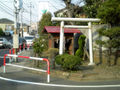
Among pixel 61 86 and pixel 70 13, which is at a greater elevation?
pixel 70 13

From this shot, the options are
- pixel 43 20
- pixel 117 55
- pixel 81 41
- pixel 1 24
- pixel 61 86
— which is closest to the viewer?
pixel 61 86

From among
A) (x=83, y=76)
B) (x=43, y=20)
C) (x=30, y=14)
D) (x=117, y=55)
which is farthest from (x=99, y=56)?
(x=30, y=14)

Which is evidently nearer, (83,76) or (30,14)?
(83,76)

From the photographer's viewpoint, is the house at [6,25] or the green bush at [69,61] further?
the house at [6,25]

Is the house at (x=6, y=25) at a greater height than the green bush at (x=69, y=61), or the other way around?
the house at (x=6, y=25)

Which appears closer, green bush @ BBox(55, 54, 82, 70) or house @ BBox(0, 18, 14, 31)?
green bush @ BBox(55, 54, 82, 70)

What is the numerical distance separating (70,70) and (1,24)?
7005 centimetres

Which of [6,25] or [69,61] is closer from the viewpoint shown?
[69,61]

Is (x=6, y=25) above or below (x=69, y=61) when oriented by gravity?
above

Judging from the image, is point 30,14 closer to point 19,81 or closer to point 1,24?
point 1,24

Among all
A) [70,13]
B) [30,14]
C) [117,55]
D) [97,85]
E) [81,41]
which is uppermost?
[30,14]

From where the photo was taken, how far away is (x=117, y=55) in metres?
12.1

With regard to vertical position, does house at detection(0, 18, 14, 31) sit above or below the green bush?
above

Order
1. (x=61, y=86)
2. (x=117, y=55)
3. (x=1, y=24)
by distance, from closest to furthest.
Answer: (x=61, y=86)
(x=117, y=55)
(x=1, y=24)
